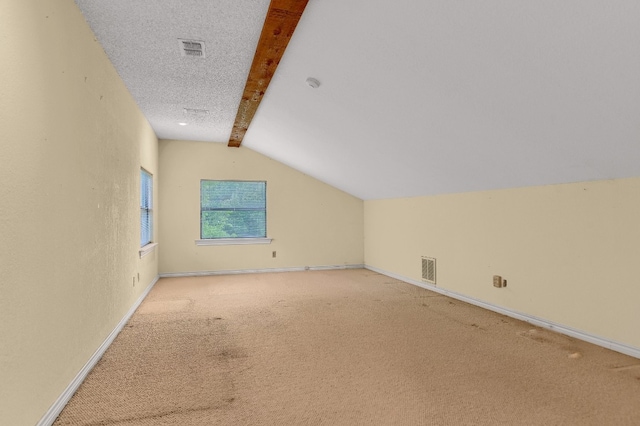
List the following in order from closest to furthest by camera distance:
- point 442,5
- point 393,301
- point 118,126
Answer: point 442,5 < point 118,126 < point 393,301

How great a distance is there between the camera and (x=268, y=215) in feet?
22.1

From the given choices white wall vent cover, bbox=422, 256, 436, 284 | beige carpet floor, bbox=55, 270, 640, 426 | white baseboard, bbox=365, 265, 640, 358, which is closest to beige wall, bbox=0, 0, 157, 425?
beige carpet floor, bbox=55, 270, 640, 426

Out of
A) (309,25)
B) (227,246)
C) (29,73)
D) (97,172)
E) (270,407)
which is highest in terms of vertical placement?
(309,25)

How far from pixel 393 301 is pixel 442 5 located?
3.25 metres

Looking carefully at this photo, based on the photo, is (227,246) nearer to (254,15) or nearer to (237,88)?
(237,88)

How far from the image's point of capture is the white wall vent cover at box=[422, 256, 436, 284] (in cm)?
492

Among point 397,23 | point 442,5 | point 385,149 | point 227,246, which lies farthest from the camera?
point 227,246

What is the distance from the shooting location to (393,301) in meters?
4.36

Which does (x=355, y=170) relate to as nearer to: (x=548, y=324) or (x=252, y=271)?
(x=252, y=271)

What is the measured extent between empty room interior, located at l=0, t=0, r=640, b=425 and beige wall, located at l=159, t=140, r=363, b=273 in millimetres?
1156

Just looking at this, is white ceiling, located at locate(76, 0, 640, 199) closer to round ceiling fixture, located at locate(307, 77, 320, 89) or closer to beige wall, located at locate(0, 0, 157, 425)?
round ceiling fixture, located at locate(307, 77, 320, 89)

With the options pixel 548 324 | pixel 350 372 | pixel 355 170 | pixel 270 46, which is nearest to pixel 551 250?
pixel 548 324

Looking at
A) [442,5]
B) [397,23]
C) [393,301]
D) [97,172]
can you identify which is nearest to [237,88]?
[97,172]

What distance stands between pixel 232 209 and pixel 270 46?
4.21 m
